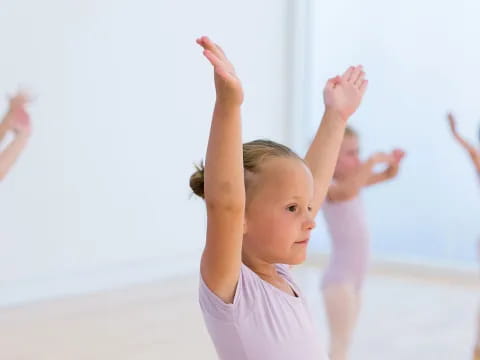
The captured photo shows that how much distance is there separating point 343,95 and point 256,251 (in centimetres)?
45

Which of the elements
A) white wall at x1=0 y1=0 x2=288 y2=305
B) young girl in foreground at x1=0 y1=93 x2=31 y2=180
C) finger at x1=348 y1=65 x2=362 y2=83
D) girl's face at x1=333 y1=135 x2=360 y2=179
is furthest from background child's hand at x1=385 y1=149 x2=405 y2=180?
white wall at x1=0 y1=0 x2=288 y2=305

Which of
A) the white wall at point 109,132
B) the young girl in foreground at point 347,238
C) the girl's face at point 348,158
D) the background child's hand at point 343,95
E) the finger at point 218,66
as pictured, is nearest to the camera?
the finger at point 218,66

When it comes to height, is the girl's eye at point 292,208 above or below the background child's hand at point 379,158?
above

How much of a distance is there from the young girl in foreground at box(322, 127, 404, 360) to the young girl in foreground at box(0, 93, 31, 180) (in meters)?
1.26

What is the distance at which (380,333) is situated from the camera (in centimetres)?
402

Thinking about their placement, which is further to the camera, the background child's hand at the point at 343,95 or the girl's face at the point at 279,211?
the background child's hand at the point at 343,95

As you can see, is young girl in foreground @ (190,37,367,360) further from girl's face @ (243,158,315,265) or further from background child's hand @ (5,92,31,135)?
background child's hand @ (5,92,31,135)

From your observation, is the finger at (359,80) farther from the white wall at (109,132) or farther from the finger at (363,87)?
the white wall at (109,132)

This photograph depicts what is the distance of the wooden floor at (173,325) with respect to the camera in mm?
3670

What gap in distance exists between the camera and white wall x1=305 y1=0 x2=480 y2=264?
5.83 metres

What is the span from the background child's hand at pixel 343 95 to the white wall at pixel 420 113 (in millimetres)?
4228

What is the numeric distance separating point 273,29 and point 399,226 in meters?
1.72

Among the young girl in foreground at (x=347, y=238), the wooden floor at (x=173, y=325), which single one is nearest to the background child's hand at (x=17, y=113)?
the wooden floor at (x=173, y=325)

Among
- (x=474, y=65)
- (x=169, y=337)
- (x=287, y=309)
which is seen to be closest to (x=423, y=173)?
(x=474, y=65)
